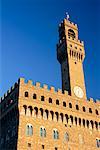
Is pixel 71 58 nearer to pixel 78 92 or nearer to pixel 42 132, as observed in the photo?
pixel 78 92

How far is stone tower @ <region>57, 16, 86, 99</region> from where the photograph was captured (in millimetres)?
54250

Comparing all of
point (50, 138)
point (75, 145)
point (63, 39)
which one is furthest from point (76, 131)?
point (63, 39)

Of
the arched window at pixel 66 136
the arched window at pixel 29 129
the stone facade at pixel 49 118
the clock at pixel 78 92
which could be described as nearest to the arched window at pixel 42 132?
the stone facade at pixel 49 118

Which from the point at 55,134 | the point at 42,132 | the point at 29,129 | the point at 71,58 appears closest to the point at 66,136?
the point at 55,134

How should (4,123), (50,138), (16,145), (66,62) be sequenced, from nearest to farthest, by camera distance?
1. (16,145)
2. (50,138)
3. (4,123)
4. (66,62)

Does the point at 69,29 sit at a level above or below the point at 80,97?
above

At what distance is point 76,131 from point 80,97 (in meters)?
7.35

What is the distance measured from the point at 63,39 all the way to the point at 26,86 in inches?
712

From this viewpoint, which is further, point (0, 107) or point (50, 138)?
point (0, 107)

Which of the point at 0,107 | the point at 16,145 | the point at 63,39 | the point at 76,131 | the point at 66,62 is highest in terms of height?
the point at 63,39

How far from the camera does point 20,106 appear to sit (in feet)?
143

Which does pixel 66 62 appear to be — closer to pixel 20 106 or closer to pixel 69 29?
pixel 69 29

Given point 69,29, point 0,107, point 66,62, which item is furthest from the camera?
point 69,29

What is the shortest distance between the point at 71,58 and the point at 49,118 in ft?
52.2
